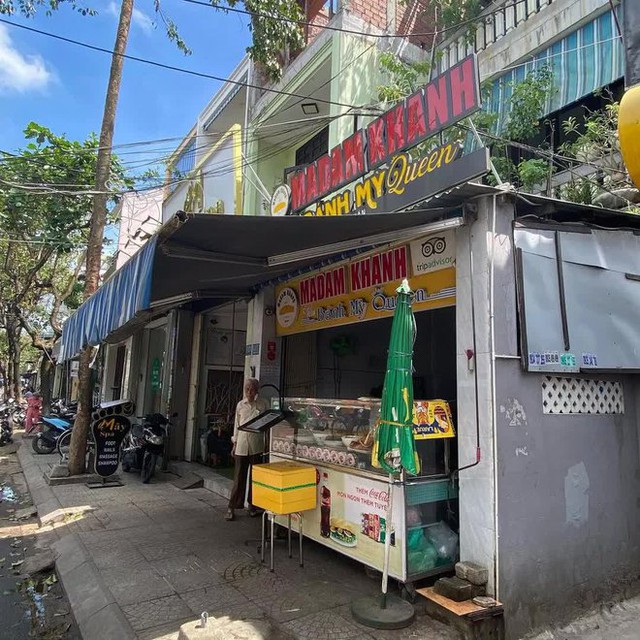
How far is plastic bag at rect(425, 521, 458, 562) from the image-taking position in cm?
401

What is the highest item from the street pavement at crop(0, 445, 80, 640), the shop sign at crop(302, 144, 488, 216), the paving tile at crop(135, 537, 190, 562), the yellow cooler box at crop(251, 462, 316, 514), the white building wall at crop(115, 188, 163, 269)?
the white building wall at crop(115, 188, 163, 269)

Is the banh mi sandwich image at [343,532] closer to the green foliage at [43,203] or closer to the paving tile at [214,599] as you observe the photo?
the paving tile at [214,599]

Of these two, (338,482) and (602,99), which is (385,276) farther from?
(602,99)

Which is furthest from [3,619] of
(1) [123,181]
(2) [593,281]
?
(1) [123,181]

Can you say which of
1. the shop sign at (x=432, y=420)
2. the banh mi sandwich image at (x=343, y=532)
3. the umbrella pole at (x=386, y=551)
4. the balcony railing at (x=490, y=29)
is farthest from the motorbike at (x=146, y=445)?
the balcony railing at (x=490, y=29)

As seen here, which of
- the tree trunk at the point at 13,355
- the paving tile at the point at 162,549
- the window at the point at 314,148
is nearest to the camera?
the paving tile at the point at 162,549

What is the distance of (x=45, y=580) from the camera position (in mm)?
4801

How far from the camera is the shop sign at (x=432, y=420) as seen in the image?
3871mm

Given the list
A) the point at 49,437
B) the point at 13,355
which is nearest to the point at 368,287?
the point at 49,437

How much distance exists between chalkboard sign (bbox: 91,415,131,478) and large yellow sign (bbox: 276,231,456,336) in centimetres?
348

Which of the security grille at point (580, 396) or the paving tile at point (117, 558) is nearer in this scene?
the security grille at point (580, 396)

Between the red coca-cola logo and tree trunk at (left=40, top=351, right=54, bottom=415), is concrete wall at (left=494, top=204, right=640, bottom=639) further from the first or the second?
tree trunk at (left=40, top=351, right=54, bottom=415)

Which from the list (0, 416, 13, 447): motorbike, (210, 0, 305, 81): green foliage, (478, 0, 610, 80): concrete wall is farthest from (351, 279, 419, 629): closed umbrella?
(0, 416, 13, 447): motorbike

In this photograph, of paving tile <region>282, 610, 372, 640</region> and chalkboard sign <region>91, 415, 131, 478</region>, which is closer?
paving tile <region>282, 610, 372, 640</region>
